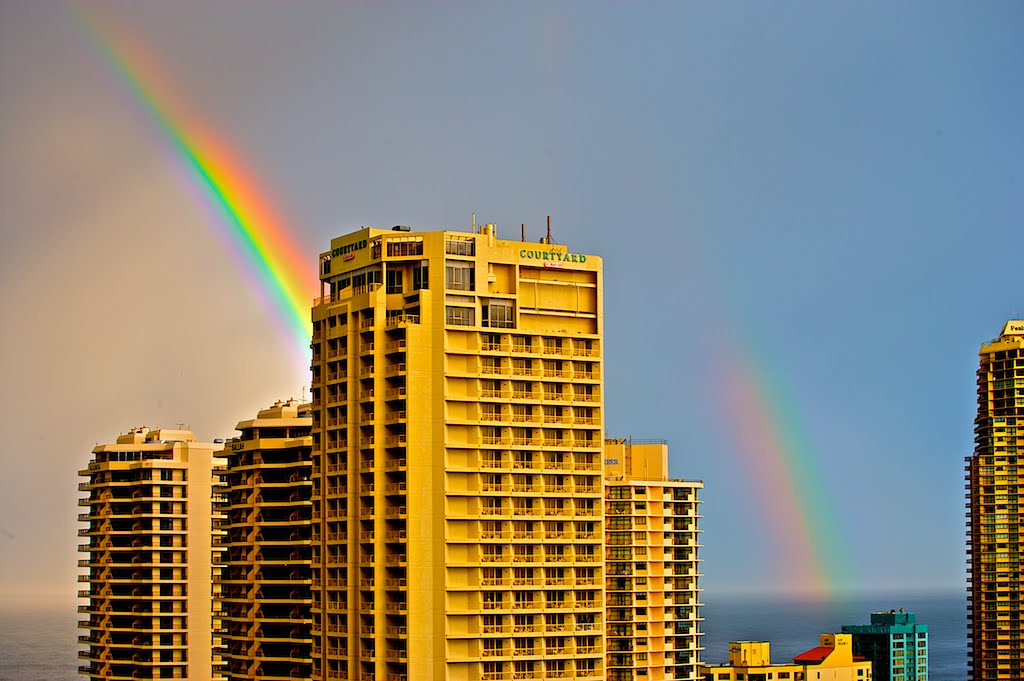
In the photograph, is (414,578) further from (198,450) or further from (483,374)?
(198,450)

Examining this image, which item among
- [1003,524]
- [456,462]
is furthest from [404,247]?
[1003,524]

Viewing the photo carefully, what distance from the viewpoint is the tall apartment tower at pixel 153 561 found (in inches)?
5492

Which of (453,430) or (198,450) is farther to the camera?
(198,450)

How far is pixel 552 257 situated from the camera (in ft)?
311

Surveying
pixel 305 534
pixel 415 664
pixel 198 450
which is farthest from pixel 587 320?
→ pixel 198 450

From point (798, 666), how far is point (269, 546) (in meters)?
81.3

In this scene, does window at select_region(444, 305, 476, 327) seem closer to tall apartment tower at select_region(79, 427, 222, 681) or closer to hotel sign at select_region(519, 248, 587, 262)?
hotel sign at select_region(519, 248, 587, 262)

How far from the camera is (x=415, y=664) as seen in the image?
287 feet

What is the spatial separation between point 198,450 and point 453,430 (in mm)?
58380

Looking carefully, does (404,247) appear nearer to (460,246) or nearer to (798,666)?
(460,246)

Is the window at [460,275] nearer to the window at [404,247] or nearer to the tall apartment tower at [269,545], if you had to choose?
the window at [404,247]

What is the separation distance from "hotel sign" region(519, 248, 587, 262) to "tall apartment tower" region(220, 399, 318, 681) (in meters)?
31.4

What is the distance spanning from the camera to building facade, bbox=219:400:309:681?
11644cm

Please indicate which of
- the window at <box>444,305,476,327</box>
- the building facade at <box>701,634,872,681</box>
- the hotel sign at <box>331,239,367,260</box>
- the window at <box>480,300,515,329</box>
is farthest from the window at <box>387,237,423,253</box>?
the building facade at <box>701,634,872,681</box>
